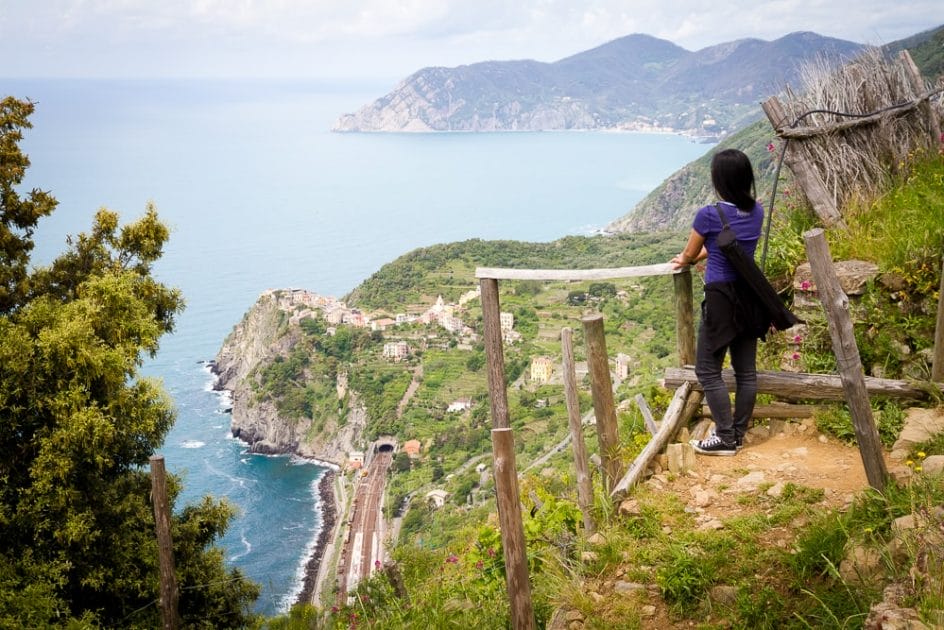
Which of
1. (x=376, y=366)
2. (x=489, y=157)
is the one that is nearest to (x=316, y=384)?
(x=376, y=366)

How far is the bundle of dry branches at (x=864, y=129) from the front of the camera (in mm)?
6262

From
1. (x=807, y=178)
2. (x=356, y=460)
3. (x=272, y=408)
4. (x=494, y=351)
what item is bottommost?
(x=356, y=460)

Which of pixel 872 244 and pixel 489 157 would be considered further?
pixel 489 157

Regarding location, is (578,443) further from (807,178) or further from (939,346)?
(807,178)

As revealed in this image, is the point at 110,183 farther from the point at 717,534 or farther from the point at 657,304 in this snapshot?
the point at 717,534

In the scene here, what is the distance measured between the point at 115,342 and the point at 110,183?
533ft

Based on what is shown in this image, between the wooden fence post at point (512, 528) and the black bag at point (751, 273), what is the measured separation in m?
1.53

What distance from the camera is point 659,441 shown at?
4.65 meters

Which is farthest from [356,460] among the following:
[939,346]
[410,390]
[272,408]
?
[939,346]

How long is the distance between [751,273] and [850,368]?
0.74m

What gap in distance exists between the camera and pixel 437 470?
140ft

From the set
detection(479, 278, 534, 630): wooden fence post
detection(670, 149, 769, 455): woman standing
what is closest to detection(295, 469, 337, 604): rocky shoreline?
detection(670, 149, 769, 455): woman standing

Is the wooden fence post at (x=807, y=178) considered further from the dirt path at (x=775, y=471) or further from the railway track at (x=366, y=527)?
the railway track at (x=366, y=527)

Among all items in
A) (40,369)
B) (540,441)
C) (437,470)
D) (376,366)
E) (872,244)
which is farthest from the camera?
(376,366)
